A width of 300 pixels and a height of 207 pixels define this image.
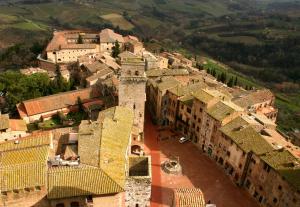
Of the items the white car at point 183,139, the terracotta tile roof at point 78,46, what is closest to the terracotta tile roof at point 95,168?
the white car at point 183,139

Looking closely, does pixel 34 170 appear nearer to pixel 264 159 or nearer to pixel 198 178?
pixel 198 178

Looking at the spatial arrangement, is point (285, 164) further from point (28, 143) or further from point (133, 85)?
point (28, 143)

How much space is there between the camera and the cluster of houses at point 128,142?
4116 centimetres

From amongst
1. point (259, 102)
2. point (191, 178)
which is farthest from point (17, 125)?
point (259, 102)

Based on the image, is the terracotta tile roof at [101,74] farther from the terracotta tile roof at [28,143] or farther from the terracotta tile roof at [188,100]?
the terracotta tile roof at [28,143]

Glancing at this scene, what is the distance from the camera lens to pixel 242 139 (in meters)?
57.0

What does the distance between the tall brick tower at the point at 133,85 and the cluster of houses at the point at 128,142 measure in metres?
0.19

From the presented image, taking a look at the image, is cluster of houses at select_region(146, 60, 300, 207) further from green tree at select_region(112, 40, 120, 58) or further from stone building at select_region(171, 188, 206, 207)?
green tree at select_region(112, 40, 120, 58)

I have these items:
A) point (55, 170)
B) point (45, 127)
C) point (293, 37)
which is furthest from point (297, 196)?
point (293, 37)

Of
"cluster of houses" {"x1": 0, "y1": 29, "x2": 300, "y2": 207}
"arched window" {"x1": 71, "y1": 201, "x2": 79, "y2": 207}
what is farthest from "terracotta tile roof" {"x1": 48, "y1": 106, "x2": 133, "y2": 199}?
"arched window" {"x1": 71, "y1": 201, "x2": 79, "y2": 207}

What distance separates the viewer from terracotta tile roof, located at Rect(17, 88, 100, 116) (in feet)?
250

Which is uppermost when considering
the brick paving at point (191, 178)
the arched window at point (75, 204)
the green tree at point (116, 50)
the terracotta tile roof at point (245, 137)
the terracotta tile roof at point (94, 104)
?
the green tree at point (116, 50)

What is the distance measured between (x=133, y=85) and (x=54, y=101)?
25.2 meters

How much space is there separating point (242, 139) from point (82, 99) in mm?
42340
